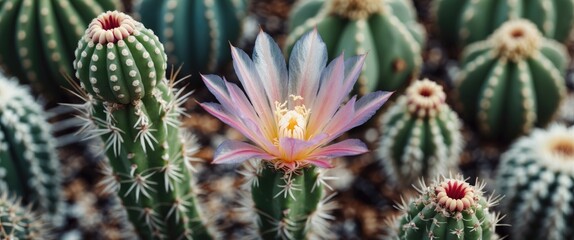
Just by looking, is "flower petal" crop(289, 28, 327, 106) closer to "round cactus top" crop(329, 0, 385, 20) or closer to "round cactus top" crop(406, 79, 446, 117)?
"round cactus top" crop(406, 79, 446, 117)

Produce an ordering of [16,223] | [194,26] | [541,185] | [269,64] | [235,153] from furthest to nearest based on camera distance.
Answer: [194,26]
[541,185]
[16,223]
[269,64]
[235,153]

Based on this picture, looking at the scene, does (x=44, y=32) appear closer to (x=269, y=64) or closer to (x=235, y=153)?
(x=269, y=64)

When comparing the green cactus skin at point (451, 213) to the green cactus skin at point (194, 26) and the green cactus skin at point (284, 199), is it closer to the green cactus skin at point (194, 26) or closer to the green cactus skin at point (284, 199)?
the green cactus skin at point (284, 199)

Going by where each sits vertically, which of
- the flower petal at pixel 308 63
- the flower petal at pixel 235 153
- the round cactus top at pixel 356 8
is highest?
the round cactus top at pixel 356 8

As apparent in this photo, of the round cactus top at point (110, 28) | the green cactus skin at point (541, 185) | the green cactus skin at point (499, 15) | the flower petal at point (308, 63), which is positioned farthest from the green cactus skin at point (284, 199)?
the green cactus skin at point (499, 15)

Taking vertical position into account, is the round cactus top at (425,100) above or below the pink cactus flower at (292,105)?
below

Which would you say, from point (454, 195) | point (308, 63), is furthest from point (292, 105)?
point (454, 195)
